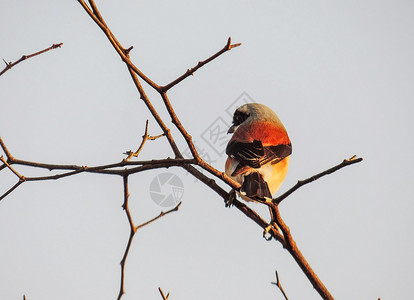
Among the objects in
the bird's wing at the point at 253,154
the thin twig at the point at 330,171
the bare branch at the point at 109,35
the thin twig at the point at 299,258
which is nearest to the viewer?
the bare branch at the point at 109,35

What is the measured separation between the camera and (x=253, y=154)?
13.0 ft

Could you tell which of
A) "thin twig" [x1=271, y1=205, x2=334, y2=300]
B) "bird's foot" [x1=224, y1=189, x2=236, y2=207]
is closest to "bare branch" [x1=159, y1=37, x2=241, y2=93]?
"thin twig" [x1=271, y1=205, x2=334, y2=300]

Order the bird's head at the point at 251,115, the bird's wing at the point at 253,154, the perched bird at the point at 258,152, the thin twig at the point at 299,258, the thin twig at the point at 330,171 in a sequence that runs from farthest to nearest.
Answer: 1. the bird's head at the point at 251,115
2. the bird's wing at the point at 253,154
3. the perched bird at the point at 258,152
4. the thin twig at the point at 299,258
5. the thin twig at the point at 330,171

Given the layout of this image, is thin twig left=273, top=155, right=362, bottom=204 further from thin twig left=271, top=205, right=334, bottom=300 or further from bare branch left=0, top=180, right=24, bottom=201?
bare branch left=0, top=180, right=24, bottom=201

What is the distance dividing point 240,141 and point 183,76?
2162mm

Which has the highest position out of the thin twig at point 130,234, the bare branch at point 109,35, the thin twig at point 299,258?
the bare branch at point 109,35

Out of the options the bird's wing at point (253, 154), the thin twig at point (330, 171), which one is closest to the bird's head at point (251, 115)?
the bird's wing at point (253, 154)

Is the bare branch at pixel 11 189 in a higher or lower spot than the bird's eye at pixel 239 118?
lower

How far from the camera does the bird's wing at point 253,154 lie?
3.88 metres

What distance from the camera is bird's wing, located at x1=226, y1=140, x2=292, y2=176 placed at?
388cm

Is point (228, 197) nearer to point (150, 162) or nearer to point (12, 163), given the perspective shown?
point (150, 162)

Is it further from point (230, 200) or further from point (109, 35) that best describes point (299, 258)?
point (109, 35)

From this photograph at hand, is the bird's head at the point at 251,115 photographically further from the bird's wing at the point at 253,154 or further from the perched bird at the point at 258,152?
the bird's wing at the point at 253,154

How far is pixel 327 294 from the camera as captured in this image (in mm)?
2320
